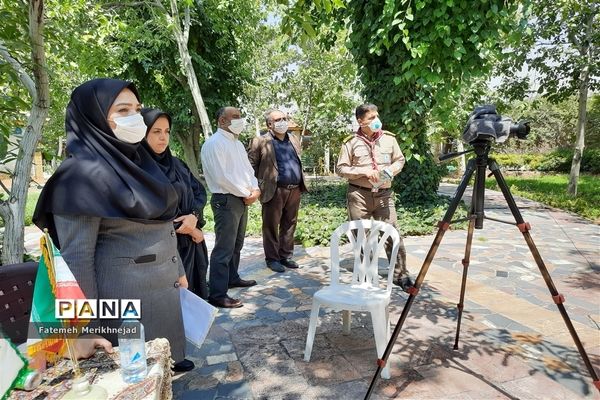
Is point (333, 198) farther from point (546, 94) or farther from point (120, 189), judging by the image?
point (120, 189)

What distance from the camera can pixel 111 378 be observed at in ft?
3.90

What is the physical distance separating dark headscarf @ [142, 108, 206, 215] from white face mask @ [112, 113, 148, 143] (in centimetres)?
61

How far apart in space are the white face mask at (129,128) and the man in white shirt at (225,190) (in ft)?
6.07

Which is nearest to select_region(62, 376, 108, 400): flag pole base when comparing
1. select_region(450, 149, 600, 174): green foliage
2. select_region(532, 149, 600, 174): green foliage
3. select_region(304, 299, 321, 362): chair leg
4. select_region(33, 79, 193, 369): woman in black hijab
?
select_region(33, 79, 193, 369): woman in black hijab

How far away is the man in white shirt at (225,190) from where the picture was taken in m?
3.56

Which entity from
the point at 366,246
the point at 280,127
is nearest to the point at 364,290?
the point at 366,246

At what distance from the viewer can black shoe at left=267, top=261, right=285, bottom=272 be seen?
479 cm

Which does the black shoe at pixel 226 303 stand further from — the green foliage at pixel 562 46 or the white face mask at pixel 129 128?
the green foliage at pixel 562 46

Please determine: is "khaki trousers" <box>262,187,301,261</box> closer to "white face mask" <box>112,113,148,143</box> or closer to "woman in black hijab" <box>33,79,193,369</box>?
"woman in black hijab" <box>33,79,193,369</box>

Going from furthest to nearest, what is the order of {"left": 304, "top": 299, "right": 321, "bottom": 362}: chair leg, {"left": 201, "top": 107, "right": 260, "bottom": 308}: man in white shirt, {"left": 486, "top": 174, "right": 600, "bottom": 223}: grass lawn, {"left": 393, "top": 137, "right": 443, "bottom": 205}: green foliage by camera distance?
{"left": 486, "top": 174, "right": 600, "bottom": 223}: grass lawn, {"left": 393, "top": 137, "right": 443, "bottom": 205}: green foliage, {"left": 201, "top": 107, "right": 260, "bottom": 308}: man in white shirt, {"left": 304, "top": 299, "right": 321, "bottom": 362}: chair leg

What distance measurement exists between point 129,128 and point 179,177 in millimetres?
1021

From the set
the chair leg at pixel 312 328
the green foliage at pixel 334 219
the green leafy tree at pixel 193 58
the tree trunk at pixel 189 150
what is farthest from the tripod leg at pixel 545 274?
the tree trunk at pixel 189 150

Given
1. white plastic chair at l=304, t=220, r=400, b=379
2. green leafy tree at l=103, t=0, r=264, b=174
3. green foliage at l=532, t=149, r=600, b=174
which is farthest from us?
green foliage at l=532, t=149, r=600, b=174

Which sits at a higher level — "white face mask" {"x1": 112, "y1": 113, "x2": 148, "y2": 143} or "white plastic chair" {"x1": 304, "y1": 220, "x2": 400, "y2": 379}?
"white face mask" {"x1": 112, "y1": 113, "x2": 148, "y2": 143}
